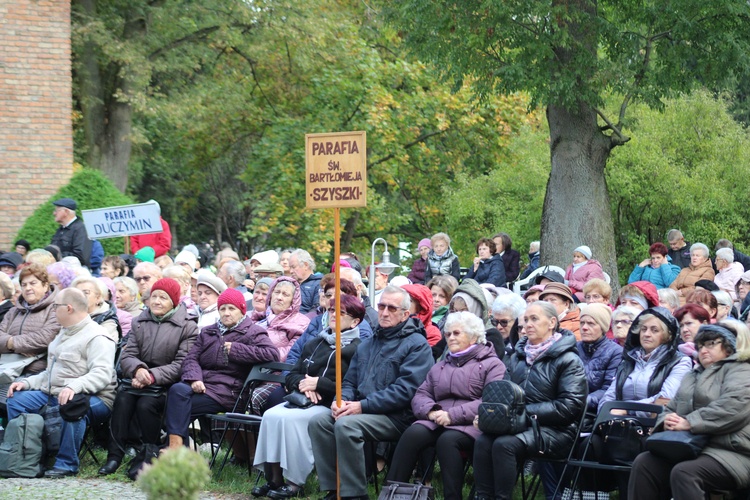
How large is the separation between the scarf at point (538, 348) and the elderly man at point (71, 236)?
8051mm

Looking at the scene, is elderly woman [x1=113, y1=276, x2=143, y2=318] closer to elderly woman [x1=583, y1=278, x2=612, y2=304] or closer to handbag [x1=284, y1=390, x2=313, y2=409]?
handbag [x1=284, y1=390, x2=313, y2=409]

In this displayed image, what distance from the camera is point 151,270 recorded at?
10828 mm

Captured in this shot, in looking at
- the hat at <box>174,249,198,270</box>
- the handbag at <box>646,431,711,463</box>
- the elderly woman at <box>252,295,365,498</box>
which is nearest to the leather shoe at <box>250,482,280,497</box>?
the elderly woman at <box>252,295,365,498</box>

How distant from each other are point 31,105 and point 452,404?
1302cm

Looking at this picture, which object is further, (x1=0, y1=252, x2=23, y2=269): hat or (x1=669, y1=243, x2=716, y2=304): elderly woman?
(x1=0, y1=252, x2=23, y2=269): hat

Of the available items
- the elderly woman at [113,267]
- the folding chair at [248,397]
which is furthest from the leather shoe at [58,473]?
the elderly woman at [113,267]

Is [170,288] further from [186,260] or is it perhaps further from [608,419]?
[608,419]

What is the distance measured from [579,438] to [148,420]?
3838 millimetres

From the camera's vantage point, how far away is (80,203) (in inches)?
666

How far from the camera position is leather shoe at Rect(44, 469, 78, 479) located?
29.5 feet

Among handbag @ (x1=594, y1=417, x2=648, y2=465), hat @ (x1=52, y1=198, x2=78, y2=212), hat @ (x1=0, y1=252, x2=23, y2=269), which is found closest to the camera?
handbag @ (x1=594, y1=417, x2=648, y2=465)

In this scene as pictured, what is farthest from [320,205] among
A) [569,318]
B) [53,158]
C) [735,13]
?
[53,158]

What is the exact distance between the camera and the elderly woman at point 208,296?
32.6 feet

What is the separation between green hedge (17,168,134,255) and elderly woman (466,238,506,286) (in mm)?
Result: 6234
